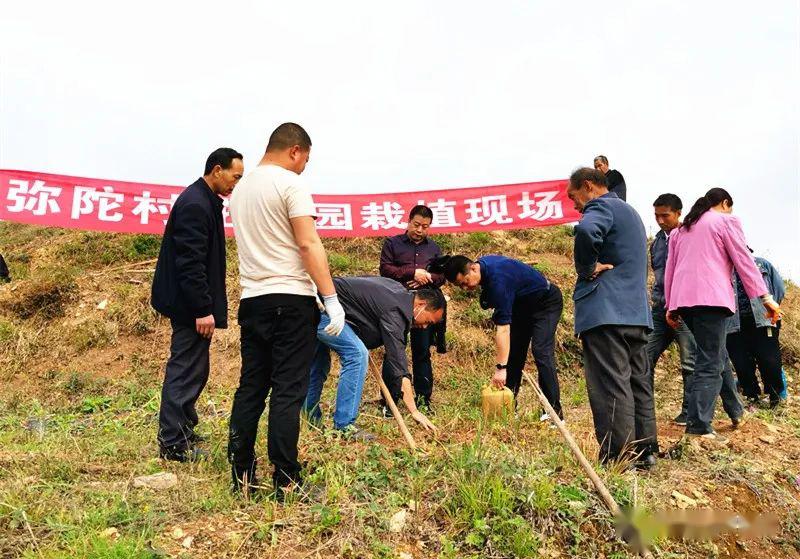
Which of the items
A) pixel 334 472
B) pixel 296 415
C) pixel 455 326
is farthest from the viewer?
pixel 455 326

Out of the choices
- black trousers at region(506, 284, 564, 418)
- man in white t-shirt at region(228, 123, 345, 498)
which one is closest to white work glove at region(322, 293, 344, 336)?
man in white t-shirt at region(228, 123, 345, 498)

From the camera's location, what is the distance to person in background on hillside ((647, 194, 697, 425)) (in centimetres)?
420

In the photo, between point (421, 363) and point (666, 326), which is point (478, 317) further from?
point (666, 326)

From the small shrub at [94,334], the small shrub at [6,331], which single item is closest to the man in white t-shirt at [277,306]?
the small shrub at [94,334]

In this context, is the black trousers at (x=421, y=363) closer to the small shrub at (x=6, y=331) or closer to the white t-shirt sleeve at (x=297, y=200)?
the white t-shirt sleeve at (x=297, y=200)

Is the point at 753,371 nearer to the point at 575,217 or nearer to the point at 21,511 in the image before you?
the point at 575,217

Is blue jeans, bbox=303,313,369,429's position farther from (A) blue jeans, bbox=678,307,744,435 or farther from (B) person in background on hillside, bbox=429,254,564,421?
(A) blue jeans, bbox=678,307,744,435

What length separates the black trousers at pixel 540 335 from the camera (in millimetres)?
4164

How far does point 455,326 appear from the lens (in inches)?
268

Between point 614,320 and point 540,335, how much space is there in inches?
48.3

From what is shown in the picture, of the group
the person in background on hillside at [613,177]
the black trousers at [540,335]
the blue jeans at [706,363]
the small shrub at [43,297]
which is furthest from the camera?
the small shrub at [43,297]

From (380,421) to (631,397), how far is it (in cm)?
157

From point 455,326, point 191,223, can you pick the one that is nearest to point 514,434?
point 191,223

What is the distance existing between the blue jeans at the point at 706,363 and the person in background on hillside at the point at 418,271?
1.95m
